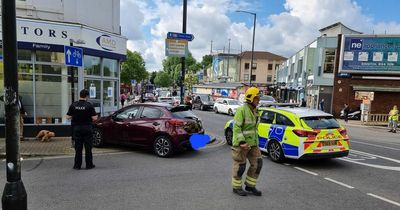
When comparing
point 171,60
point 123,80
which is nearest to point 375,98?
point 123,80

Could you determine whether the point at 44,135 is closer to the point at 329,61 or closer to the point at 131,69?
the point at 329,61

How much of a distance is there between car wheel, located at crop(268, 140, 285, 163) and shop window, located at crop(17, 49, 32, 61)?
8653 millimetres

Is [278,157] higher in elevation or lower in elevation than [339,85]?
lower

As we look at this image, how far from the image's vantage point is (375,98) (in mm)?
27906

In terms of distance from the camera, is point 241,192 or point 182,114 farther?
point 182,114

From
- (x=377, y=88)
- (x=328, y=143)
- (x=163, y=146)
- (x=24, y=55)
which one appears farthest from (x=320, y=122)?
(x=377, y=88)

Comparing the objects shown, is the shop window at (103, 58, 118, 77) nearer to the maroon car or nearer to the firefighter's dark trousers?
the maroon car

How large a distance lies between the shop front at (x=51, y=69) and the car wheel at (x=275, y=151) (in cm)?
657

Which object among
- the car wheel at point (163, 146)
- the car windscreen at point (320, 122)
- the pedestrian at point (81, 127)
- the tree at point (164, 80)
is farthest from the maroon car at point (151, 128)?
the tree at point (164, 80)

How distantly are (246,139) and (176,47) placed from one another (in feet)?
25.8

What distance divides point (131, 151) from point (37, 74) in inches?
189

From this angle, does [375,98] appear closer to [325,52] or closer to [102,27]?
[325,52]

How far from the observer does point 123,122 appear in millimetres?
9750

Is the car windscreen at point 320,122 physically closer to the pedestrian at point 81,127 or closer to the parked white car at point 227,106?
the pedestrian at point 81,127
